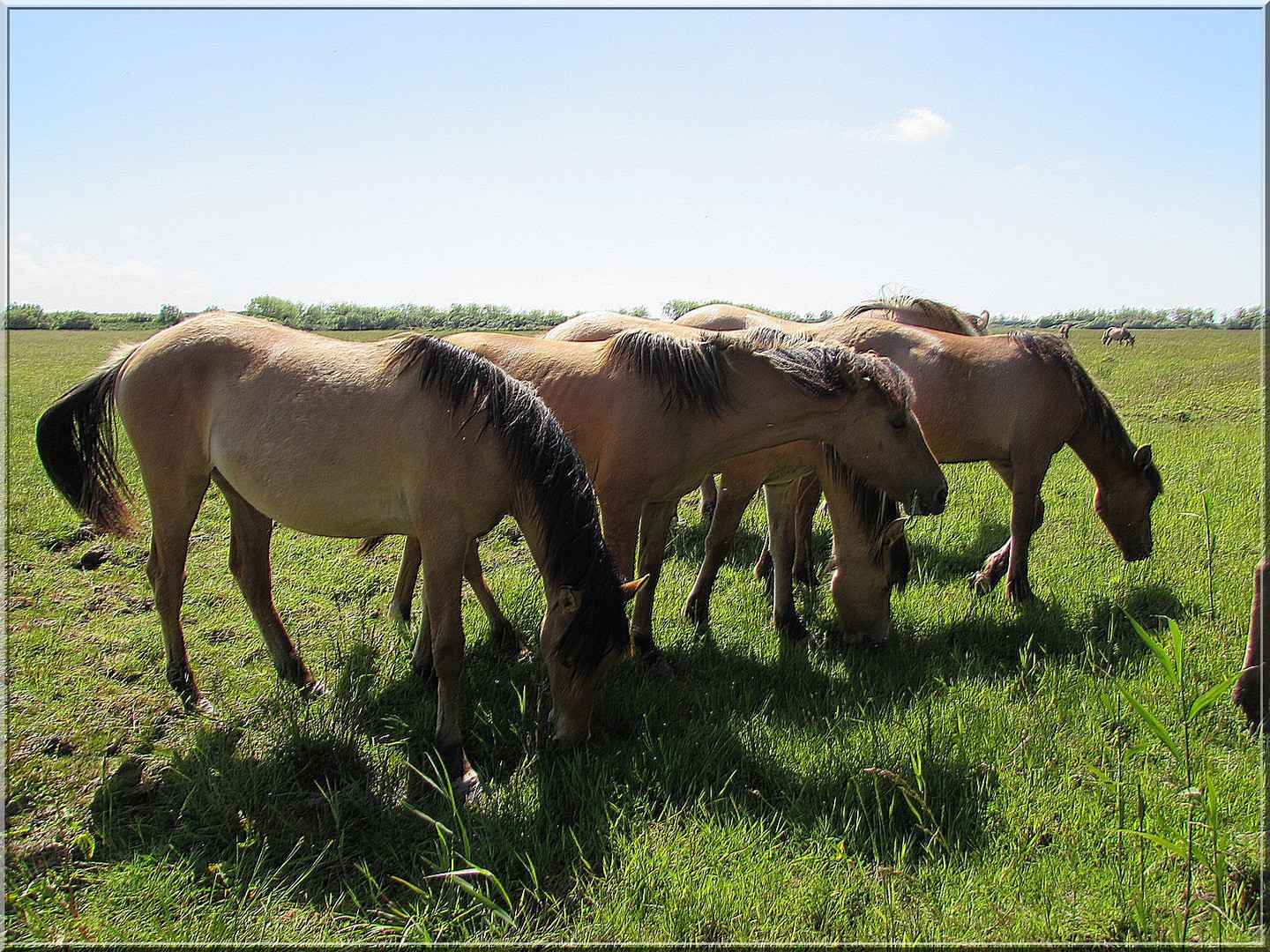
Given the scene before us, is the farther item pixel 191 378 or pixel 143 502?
pixel 143 502

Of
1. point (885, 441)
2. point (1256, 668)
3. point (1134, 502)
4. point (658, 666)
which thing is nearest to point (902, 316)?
point (1134, 502)

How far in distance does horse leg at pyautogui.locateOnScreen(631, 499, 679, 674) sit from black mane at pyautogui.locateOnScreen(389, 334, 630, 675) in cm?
130

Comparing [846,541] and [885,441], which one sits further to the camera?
[846,541]

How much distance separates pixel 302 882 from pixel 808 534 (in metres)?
4.63

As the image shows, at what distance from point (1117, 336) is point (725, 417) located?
45369 mm

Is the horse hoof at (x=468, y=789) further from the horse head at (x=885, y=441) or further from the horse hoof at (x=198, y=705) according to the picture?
the horse head at (x=885, y=441)

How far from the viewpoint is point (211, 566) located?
20.4 feet

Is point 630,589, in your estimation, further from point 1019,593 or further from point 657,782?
point 1019,593

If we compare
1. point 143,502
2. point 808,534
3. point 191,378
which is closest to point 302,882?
point 191,378

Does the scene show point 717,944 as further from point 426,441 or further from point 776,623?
point 776,623

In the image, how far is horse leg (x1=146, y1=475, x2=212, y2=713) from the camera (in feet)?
13.6

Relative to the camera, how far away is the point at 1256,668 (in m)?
2.98

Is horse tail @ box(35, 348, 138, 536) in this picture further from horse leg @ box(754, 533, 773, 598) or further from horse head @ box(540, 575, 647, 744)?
horse leg @ box(754, 533, 773, 598)

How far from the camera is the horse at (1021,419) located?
6055 mm
